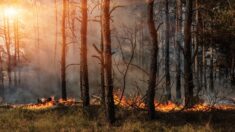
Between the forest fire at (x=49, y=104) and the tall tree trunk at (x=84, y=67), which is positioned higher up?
the tall tree trunk at (x=84, y=67)

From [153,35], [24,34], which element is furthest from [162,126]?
[24,34]

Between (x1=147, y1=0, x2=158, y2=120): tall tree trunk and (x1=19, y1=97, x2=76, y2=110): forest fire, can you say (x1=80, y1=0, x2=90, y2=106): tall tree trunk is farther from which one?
(x1=147, y1=0, x2=158, y2=120): tall tree trunk

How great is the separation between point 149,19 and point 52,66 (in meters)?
51.3

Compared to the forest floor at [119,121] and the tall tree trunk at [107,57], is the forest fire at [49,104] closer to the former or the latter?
the forest floor at [119,121]

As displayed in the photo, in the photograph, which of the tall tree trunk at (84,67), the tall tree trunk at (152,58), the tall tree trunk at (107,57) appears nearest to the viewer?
the tall tree trunk at (107,57)

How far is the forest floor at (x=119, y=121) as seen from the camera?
11797 millimetres

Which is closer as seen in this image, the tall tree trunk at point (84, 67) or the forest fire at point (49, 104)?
the tall tree trunk at point (84, 67)

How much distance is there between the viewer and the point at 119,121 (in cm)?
1298

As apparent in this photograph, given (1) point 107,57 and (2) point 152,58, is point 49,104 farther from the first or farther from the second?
(2) point 152,58

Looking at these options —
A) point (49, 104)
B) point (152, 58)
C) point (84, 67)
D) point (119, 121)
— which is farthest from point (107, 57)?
point (49, 104)

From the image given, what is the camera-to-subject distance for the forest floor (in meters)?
11.8

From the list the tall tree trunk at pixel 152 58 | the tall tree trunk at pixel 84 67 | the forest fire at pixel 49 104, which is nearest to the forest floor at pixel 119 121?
the tall tree trunk at pixel 152 58

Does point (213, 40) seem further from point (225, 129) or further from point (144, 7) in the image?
point (144, 7)

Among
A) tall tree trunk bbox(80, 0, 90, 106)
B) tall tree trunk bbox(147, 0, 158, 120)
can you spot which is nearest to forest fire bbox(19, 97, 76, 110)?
tall tree trunk bbox(80, 0, 90, 106)
